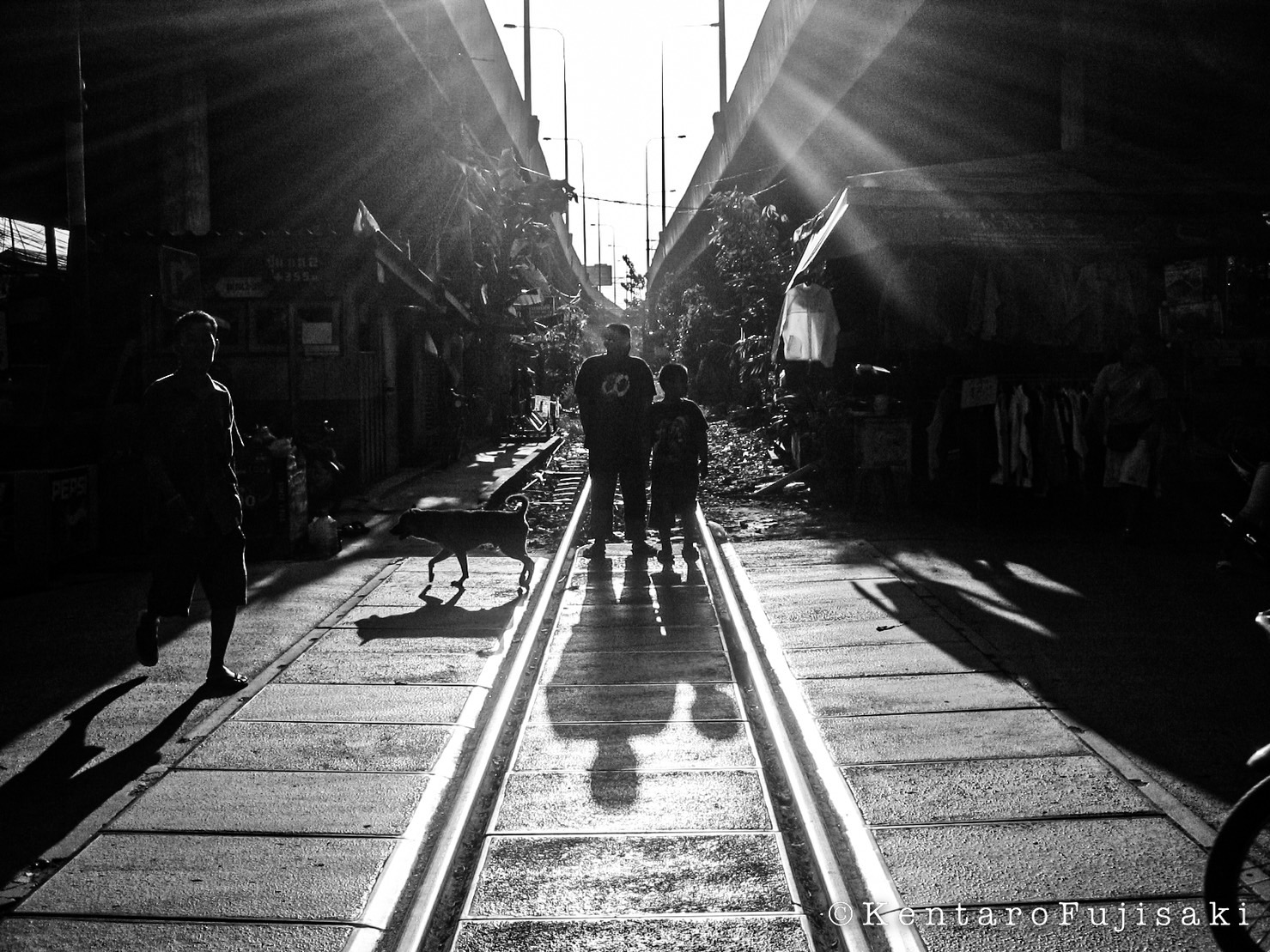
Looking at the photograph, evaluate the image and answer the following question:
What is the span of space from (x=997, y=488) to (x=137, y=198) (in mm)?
13504

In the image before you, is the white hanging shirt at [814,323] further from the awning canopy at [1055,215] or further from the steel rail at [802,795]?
the steel rail at [802,795]

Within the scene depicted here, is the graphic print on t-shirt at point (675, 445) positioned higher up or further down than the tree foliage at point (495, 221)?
further down

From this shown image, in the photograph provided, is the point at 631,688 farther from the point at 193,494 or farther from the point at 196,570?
the point at 193,494

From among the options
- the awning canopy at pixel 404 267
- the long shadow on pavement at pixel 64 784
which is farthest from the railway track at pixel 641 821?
the awning canopy at pixel 404 267

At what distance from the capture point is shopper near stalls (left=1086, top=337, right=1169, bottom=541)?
1048cm

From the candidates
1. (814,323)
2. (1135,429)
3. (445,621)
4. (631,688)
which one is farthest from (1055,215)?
(631,688)

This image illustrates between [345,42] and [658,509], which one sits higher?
[345,42]

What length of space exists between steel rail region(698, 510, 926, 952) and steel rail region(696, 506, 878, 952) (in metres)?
0.02

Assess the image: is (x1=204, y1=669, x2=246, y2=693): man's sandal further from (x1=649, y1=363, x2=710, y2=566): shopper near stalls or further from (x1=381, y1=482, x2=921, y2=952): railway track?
(x1=649, y1=363, x2=710, y2=566): shopper near stalls

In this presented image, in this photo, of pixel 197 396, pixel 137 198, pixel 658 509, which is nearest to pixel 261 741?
pixel 197 396

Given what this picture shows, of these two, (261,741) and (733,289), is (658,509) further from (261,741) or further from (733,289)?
(733,289)

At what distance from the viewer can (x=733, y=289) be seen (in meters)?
25.2

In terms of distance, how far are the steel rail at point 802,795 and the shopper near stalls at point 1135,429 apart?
4303mm

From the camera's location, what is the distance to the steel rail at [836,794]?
133 inches
